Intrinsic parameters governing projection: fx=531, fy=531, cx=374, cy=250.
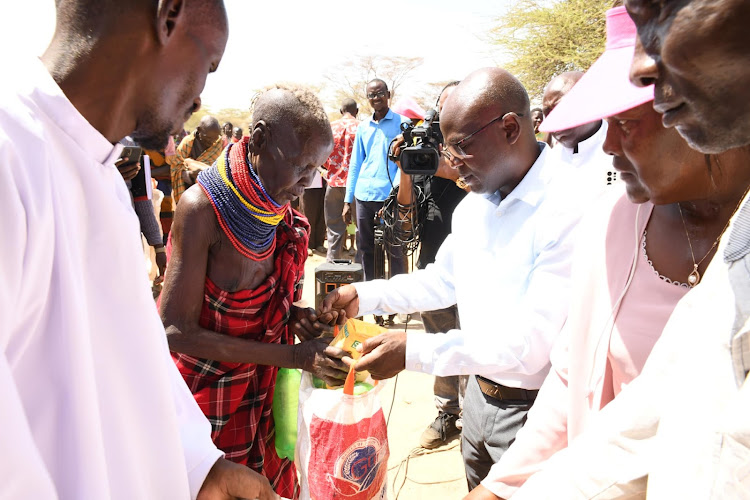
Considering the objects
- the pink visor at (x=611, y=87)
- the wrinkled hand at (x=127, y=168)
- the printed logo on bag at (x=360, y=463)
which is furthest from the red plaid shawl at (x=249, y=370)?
the wrinkled hand at (x=127, y=168)

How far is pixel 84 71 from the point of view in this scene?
3.42 ft

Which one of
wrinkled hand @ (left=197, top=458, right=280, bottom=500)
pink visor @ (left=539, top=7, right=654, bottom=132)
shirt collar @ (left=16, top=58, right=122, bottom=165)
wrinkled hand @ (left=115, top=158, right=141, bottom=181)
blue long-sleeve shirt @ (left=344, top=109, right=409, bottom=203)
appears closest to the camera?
shirt collar @ (left=16, top=58, right=122, bottom=165)

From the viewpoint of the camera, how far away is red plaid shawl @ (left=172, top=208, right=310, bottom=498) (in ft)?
6.79

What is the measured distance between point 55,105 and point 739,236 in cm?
117

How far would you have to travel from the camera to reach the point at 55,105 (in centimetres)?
99

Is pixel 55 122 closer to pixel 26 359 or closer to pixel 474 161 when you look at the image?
pixel 26 359

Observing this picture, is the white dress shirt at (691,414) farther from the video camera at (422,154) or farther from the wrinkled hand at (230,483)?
the video camera at (422,154)

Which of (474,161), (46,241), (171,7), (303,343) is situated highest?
(171,7)

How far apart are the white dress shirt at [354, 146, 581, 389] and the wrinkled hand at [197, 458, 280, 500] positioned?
753mm

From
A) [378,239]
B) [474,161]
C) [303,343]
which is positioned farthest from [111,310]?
[378,239]

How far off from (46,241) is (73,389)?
274 mm

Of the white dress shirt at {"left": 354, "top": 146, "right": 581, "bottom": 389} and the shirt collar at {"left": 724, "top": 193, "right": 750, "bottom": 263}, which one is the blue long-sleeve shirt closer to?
the white dress shirt at {"left": 354, "top": 146, "right": 581, "bottom": 389}

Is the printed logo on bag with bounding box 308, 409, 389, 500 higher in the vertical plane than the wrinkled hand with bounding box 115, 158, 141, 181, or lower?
lower

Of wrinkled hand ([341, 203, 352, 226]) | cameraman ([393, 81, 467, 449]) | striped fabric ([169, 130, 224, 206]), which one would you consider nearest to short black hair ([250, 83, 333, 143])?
cameraman ([393, 81, 467, 449])
